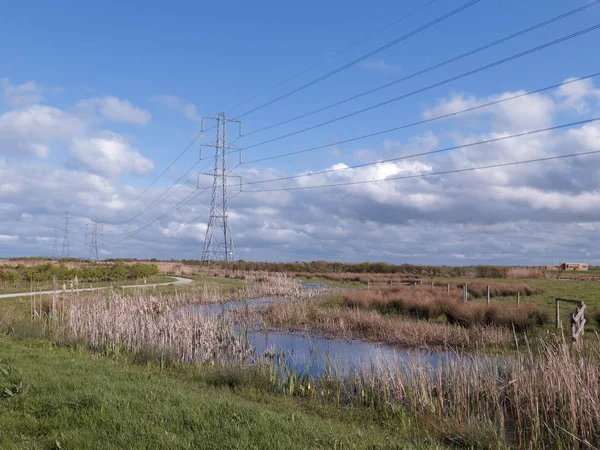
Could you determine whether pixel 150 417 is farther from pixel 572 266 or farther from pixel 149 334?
pixel 572 266

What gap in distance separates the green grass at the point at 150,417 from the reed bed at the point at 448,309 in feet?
46.7

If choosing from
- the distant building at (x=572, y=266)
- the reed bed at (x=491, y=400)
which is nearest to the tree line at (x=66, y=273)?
the reed bed at (x=491, y=400)

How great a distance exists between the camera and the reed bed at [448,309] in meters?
21.6

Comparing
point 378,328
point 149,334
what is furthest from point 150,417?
point 378,328

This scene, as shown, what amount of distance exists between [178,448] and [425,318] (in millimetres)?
20855

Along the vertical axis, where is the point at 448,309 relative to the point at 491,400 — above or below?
above

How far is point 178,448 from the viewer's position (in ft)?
20.0

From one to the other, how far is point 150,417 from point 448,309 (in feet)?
65.4

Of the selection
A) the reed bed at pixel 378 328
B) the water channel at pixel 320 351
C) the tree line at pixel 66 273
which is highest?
the tree line at pixel 66 273

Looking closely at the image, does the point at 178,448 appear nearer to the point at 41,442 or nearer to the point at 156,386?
the point at 41,442

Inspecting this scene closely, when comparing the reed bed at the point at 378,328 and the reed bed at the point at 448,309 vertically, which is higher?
the reed bed at the point at 448,309

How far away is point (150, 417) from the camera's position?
727 cm

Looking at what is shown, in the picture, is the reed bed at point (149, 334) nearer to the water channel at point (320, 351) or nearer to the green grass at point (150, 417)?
the water channel at point (320, 351)

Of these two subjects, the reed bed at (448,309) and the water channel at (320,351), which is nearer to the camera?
the water channel at (320,351)
